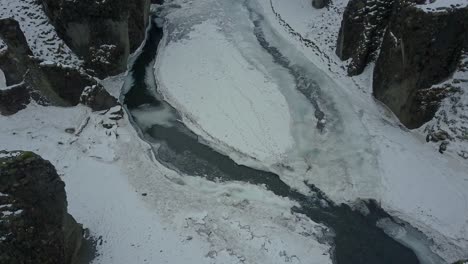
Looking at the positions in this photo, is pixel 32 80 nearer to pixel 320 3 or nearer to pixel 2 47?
pixel 2 47

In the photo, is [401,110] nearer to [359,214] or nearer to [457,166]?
[457,166]

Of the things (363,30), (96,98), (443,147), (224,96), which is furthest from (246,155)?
(363,30)

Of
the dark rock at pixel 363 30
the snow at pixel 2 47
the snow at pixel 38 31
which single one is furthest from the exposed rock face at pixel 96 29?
the dark rock at pixel 363 30

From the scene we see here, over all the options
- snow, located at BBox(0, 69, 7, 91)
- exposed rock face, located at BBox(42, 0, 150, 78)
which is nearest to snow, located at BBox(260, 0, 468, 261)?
exposed rock face, located at BBox(42, 0, 150, 78)

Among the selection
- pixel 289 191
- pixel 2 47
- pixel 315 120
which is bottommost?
pixel 289 191

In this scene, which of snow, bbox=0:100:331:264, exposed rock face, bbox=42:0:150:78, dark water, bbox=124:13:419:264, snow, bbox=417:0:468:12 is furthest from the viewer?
exposed rock face, bbox=42:0:150:78

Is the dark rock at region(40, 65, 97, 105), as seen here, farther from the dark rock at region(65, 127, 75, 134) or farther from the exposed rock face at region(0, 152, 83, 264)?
the exposed rock face at region(0, 152, 83, 264)
